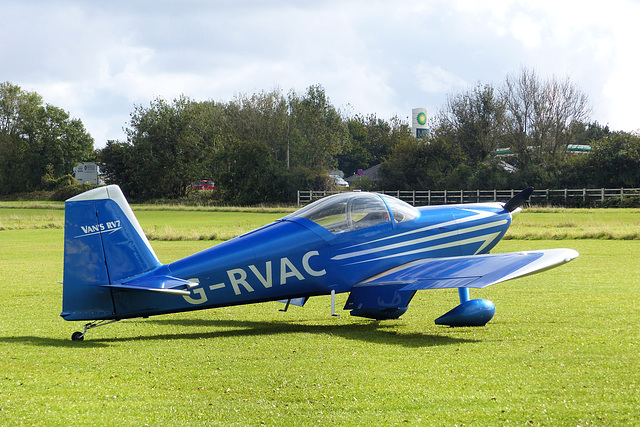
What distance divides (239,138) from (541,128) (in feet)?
109

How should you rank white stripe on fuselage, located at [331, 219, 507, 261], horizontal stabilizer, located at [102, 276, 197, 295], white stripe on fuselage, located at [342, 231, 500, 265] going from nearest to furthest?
horizontal stabilizer, located at [102, 276, 197, 295]
white stripe on fuselage, located at [331, 219, 507, 261]
white stripe on fuselage, located at [342, 231, 500, 265]

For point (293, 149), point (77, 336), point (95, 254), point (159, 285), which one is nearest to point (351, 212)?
point (159, 285)

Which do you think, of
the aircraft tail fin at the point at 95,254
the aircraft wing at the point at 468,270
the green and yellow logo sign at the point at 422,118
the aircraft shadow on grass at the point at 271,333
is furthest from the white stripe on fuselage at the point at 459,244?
the green and yellow logo sign at the point at 422,118

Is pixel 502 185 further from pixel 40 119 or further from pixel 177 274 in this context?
pixel 40 119

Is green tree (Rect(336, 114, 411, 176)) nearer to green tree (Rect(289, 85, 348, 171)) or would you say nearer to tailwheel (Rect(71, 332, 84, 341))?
green tree (Rect(289, 85, 348, 171))

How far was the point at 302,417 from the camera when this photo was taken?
455 cm

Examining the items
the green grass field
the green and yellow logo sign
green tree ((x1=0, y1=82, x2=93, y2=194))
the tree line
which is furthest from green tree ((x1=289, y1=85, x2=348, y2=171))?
the green grass field

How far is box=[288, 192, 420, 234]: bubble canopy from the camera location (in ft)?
26.8

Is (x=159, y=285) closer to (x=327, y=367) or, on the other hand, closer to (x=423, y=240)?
(x=327, y=367)

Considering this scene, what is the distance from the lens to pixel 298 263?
7812mm

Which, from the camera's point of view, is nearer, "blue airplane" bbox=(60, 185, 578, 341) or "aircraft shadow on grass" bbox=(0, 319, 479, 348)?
"blue airplane" bbox=(60, 185, 578, 341)

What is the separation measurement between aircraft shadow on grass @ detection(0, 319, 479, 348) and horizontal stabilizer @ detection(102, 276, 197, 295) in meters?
0.78

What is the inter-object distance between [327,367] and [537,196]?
170 ft

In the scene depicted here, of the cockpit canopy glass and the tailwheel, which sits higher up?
the cockpit canopy glass
